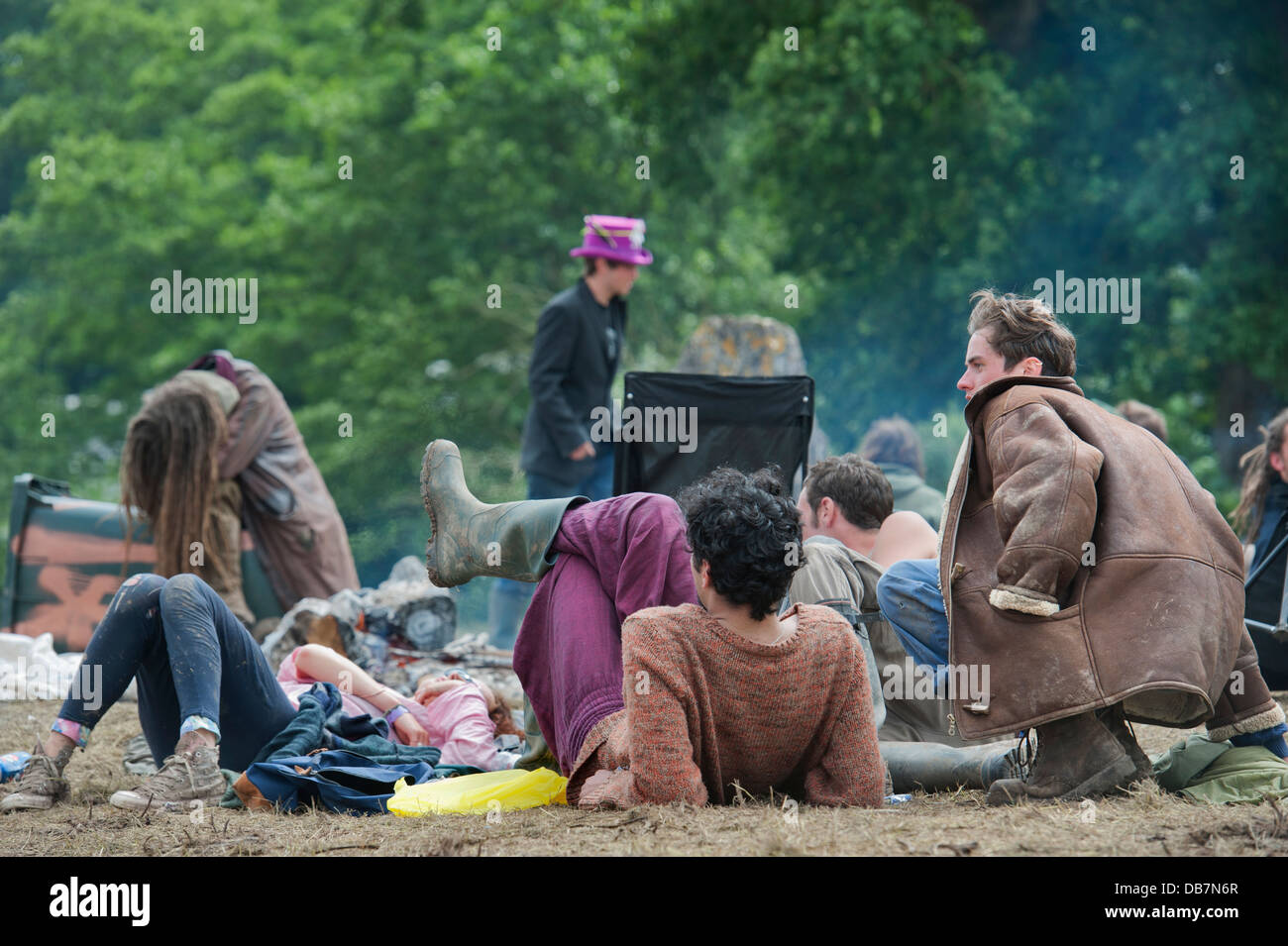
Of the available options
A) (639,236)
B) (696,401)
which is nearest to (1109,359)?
(639,236)

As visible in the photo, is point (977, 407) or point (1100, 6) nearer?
point (977, 407)

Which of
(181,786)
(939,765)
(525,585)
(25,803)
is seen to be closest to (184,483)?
(525,585)

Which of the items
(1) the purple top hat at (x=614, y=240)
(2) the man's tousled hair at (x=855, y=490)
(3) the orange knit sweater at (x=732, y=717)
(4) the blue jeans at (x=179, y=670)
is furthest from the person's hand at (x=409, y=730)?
(1) the purple top hat at (x=614, y=240)

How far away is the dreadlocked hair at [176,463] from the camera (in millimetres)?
5766

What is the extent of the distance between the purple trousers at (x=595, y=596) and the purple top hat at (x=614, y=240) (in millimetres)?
3357

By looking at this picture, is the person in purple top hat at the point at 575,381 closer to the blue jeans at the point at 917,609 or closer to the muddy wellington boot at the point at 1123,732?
the blue jeans at the point at 917,609

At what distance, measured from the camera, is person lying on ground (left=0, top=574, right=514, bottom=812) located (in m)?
3.55

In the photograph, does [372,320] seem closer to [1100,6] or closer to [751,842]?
[1100,6]

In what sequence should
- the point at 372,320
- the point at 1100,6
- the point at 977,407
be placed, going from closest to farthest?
the point at 977,407 < the point at 1100,6 < the point at 372,320

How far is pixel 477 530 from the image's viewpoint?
3.64m

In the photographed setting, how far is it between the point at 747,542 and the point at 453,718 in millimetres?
1722

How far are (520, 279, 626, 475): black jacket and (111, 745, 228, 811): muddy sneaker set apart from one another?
3.12 m

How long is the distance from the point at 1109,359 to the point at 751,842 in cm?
1051
